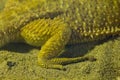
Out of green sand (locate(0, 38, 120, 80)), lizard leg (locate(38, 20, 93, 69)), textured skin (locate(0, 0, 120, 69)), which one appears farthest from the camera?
textured skin (locate(0, 0, 120, 69))

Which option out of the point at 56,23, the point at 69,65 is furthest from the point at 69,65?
the point at 56,23

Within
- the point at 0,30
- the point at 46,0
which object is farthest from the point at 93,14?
the point at 0,30

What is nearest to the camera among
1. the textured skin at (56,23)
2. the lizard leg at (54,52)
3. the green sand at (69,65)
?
the green sand at (69,65)

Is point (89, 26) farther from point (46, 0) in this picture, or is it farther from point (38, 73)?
point (38, 73)

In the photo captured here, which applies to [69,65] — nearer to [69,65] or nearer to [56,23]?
[69,65]

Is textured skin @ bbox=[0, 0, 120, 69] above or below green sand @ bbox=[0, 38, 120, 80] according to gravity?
above

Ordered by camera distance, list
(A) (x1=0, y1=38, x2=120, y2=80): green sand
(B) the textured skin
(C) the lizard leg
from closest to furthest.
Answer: (A) (x1=0, y1=38, x2=120, y2=80): green sand → (C) the lizard leg → (B) the textured skin

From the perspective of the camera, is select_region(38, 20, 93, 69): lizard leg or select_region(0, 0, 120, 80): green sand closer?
select_region(0, 0, 120, 80): green sand
